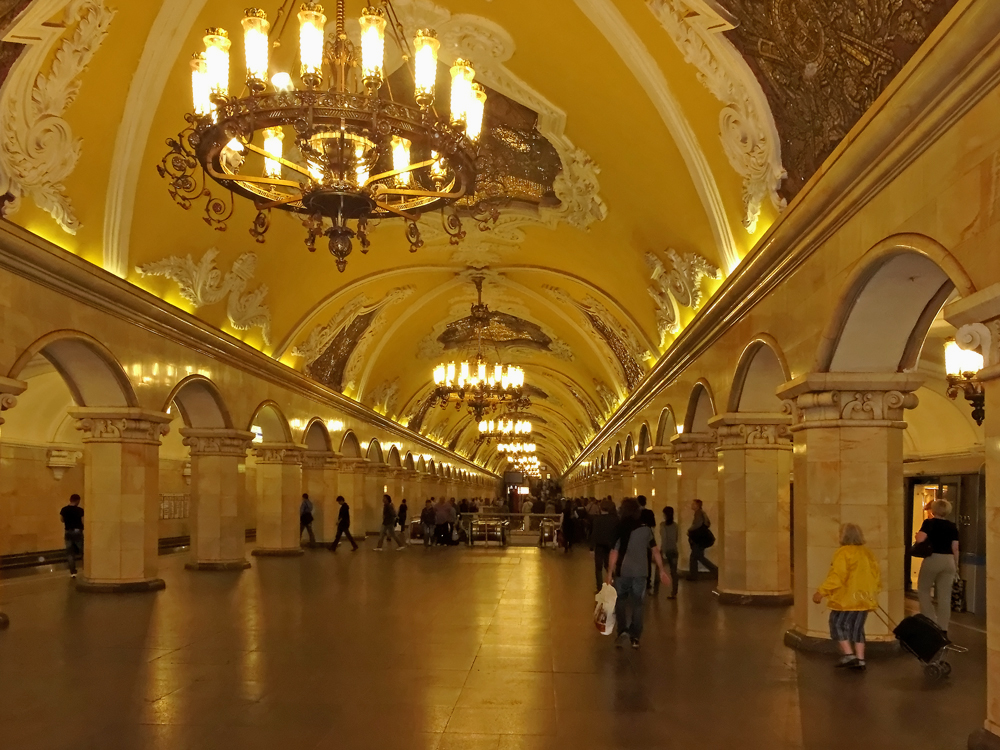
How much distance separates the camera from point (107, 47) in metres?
9.59

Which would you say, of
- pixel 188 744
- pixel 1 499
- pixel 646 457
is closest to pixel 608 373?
pixel 646 457

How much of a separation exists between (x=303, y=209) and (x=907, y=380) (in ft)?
17.8

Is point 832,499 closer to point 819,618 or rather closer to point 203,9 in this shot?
point 819,618

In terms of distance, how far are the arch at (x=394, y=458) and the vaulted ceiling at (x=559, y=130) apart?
1263 centimetres

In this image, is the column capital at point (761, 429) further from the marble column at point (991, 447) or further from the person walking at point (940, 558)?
the marble column at point (991, 447)

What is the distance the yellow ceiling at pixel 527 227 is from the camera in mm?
9703

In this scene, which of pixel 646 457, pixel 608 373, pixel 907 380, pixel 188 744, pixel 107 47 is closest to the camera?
pixel 188 744

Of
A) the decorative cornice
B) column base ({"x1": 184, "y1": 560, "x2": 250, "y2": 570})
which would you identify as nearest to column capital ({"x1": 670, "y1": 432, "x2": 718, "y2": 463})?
the decorative cornice

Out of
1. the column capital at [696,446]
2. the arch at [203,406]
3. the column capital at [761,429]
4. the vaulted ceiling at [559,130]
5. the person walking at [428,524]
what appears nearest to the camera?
the vaulted ceiling at [559,130]

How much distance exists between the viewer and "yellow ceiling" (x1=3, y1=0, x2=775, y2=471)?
970 centimetres

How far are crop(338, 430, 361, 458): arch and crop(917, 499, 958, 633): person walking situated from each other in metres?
18.1

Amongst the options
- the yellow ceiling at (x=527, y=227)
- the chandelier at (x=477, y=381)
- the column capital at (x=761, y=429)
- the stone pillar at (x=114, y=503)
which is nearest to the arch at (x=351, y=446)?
the chandelier at (x=477, y=381)

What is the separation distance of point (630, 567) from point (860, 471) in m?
2.25

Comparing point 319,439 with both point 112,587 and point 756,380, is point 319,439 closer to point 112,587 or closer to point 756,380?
point 112,587
